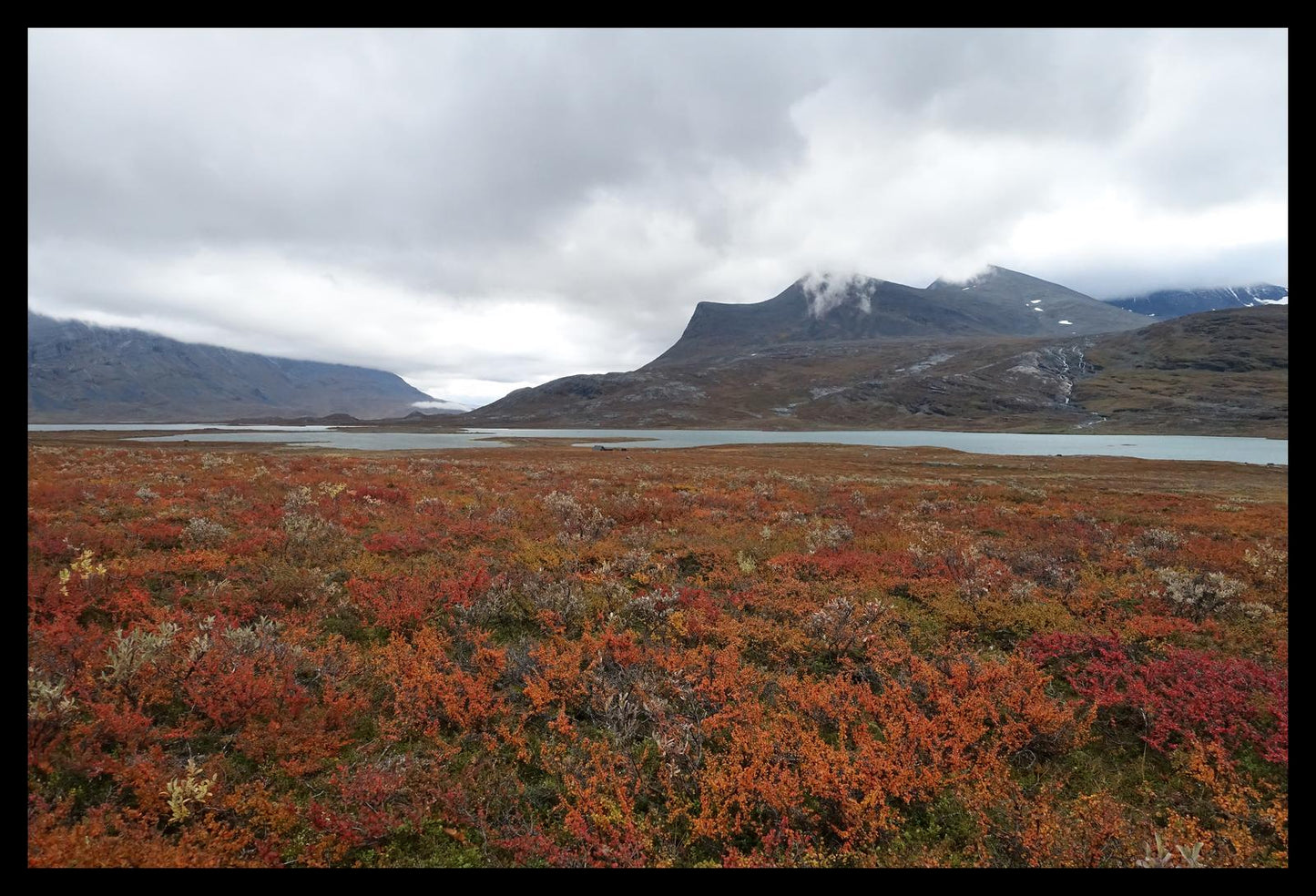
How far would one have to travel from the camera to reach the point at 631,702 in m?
6.57

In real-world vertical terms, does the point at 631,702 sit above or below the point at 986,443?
above

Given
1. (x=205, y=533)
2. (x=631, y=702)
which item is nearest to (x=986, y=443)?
(x=631, y=702)

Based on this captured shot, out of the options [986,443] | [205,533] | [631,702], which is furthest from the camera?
[986,443]

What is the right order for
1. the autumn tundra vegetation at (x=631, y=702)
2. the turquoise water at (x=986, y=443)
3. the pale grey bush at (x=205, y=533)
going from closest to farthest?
the autumn tundra vegetation at (x=631, y=702), the pale grey bush at (x=205, y=533), the turquoise water at (x=986, y=443)

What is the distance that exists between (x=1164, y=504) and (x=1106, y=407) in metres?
234

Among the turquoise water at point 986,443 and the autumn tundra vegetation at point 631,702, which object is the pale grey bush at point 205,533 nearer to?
the autumn tundra vegetation at point 631,702

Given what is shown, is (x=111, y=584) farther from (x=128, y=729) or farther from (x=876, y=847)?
(x=876, y=847)

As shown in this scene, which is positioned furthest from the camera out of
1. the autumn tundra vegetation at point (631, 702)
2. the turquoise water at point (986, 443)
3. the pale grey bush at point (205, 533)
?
the turquoise water at point (986, 443)

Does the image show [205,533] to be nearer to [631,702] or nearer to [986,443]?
[631,702]

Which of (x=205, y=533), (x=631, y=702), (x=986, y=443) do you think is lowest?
(x=986, y=443)

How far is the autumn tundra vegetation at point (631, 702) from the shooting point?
14.8 ft

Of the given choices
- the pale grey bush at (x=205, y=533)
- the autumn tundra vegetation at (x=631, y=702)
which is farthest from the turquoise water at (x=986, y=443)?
the autumn tundra vegetation at (x=631, y=702)
